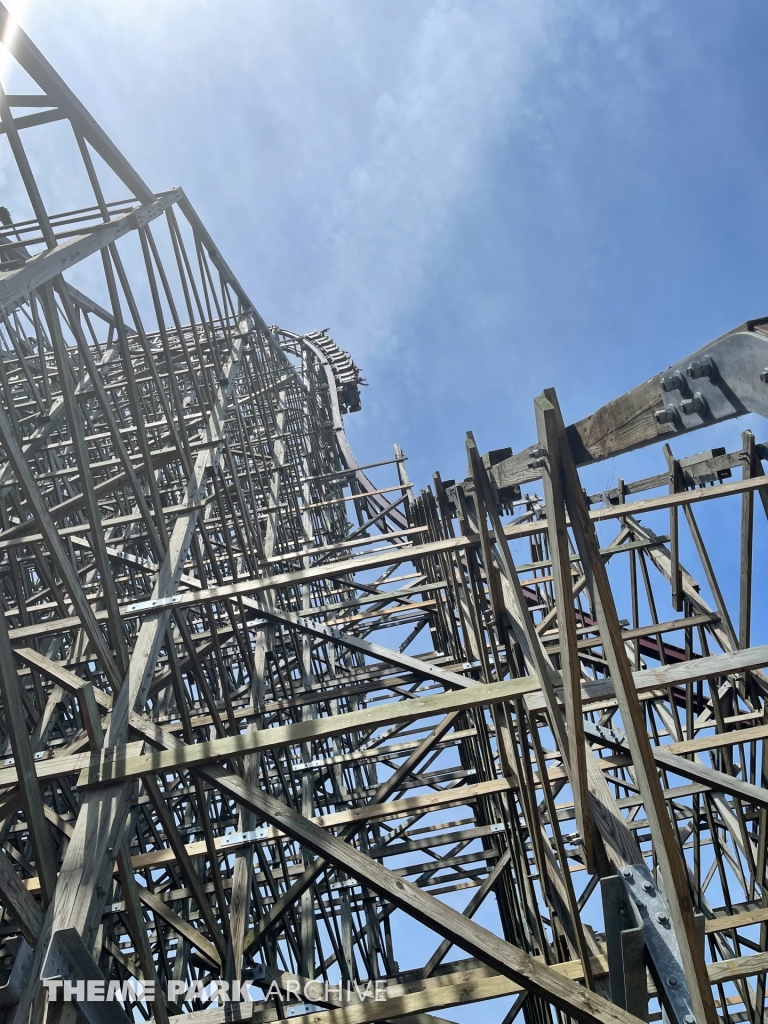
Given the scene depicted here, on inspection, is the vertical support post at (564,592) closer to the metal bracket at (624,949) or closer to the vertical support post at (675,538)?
the metal bracket at (624,949)

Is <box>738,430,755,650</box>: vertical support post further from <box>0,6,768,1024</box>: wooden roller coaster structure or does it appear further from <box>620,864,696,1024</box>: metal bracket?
<box>620,864,696,1024</box>: metal bracket

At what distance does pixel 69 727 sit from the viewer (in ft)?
26.2

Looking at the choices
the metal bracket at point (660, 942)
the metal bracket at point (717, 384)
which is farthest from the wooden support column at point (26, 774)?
the metal bracket at point (717, 384)

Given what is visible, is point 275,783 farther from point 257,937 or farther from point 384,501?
point 384,501

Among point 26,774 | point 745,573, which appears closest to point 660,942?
point 26,774

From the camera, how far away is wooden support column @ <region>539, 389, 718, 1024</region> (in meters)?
2.50

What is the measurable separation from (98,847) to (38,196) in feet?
12.3

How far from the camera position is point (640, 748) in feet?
9.02

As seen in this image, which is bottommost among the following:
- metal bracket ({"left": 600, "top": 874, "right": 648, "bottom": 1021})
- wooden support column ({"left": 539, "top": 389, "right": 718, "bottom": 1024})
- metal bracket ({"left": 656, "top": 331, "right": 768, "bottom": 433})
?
metal bracket ({"left": 600, "top": 874, "right": 648, "bottom": 1021})

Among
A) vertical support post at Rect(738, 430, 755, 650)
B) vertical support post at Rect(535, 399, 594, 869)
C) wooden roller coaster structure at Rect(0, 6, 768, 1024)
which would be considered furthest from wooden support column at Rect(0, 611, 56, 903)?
vertical support post at Rect(738, 430, 755, 650)

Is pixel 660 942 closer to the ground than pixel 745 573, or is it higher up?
closer to the ground

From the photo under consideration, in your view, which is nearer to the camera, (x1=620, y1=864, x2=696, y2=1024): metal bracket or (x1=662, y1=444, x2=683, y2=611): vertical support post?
(x1=620, y1=864, x2=696, y2=1024): metal bracket

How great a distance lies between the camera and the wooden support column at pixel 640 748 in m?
2.50

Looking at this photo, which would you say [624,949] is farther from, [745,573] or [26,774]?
[745,573]
